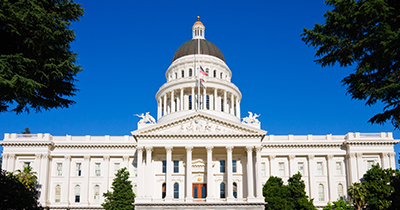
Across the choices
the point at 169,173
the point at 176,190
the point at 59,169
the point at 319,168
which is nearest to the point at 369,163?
the point at 319,168

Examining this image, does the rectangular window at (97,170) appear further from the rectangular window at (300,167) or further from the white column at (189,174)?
the rectangular window at (300,167)

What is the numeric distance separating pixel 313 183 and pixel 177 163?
67.6 feet

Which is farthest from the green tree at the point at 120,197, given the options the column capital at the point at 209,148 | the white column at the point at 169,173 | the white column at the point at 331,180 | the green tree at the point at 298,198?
the white column at the point at 331,180

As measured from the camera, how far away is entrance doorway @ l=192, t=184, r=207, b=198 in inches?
2212

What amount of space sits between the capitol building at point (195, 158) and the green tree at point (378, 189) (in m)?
7.64

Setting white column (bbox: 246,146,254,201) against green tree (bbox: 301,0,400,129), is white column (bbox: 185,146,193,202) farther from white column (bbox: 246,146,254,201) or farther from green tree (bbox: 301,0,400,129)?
green tree (bbox: 301,0,400,129)

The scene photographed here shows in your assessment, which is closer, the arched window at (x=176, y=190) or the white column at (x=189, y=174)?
the white column at (x=189, y=174)

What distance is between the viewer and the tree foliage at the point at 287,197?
4909cm

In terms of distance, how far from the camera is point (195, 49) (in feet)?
251

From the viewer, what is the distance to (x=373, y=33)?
23.3 metres

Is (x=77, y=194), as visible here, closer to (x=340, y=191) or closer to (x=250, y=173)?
(x=250, y=173)

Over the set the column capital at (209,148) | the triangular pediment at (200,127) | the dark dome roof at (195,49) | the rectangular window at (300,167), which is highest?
the dark dome roof at (195,49)

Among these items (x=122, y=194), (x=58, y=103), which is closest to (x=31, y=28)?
(x=58, y=103)

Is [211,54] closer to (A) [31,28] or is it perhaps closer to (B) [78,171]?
(B) [78,171]
